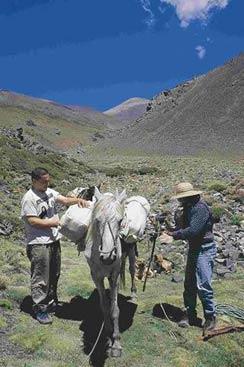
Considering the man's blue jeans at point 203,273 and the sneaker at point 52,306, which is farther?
the sneaker at point 52,306

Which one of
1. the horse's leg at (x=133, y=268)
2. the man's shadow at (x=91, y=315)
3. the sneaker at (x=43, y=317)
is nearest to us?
the man's shadow at (x=91, y=315)

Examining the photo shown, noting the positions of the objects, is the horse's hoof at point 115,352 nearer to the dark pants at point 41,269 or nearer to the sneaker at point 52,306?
the dark pants at point 41,269

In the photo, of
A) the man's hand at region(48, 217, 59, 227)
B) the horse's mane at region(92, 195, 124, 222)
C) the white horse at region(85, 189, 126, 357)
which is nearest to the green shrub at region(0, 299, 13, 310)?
the man's hand at region(48, 217, 59, 227)

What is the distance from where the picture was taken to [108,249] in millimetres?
7723

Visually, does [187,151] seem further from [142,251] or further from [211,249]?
[211,249]

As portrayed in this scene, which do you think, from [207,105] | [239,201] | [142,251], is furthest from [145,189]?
[207,105]

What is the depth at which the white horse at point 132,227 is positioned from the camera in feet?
32.0

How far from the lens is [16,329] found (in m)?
9.22

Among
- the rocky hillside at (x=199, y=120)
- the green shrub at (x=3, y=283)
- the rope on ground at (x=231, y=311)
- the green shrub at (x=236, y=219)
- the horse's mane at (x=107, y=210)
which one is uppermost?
the rocky hillside at (x=199, y=120)

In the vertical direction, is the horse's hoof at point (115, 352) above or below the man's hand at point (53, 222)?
below

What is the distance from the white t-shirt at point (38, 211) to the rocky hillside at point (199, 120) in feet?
240

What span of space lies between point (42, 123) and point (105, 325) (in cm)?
16509

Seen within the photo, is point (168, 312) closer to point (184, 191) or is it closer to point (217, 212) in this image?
point (184, 191)

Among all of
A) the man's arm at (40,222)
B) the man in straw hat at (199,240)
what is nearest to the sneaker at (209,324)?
the man in straw hat at (199,240)
